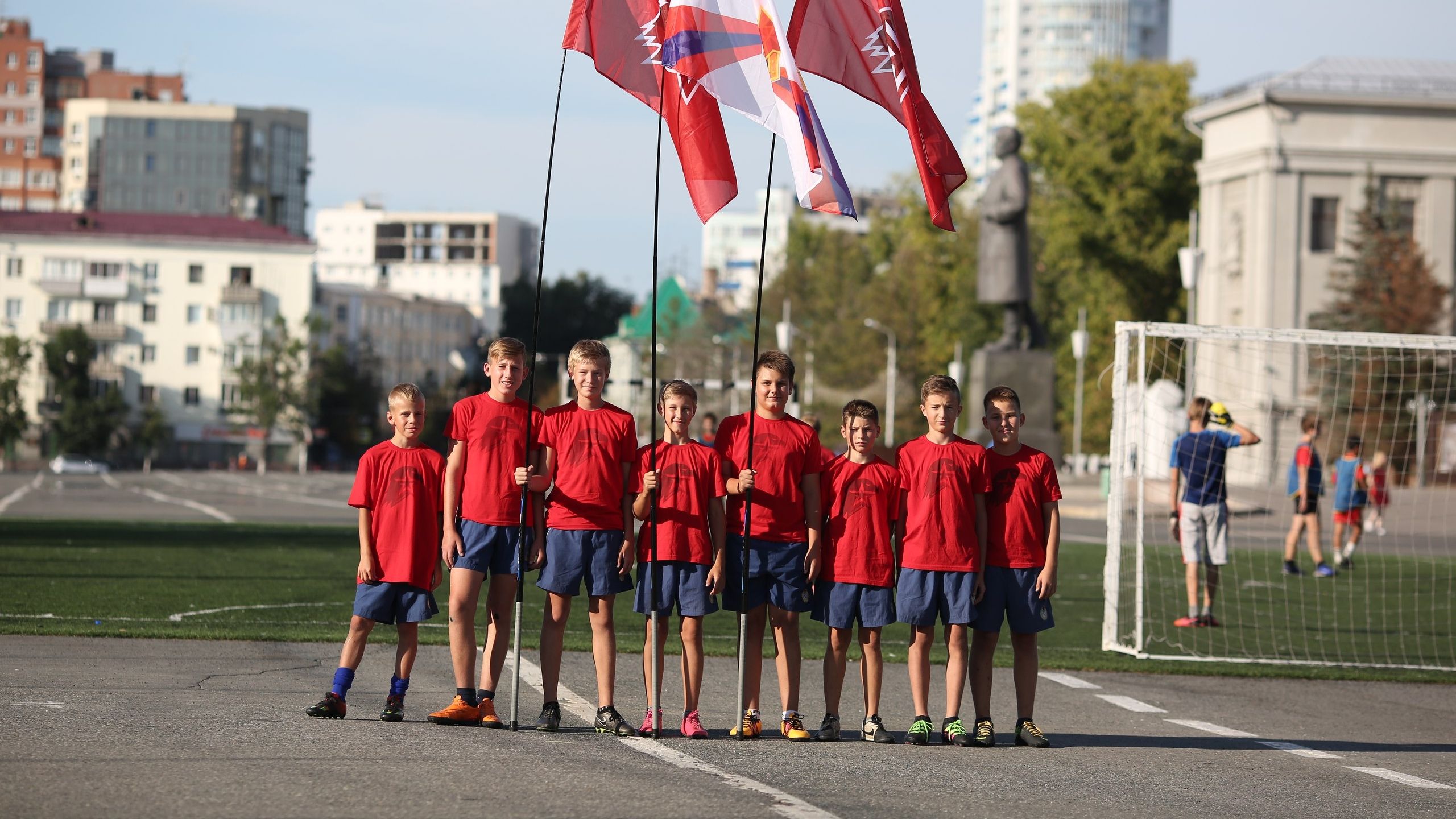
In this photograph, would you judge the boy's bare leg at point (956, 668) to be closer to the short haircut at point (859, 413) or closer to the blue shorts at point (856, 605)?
the blue shorts at point (856, 605)

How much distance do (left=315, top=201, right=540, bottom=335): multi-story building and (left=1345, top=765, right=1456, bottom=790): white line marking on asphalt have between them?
142 metres

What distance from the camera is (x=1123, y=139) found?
236 ft

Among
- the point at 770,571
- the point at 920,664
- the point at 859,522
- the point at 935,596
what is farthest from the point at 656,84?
the point at 920,664

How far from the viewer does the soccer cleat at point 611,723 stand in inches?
338

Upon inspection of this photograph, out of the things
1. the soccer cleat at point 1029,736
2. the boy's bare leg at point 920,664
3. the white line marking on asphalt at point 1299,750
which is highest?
the boy's bare leg at point 920,664

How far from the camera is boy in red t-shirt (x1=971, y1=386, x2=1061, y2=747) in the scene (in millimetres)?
9031

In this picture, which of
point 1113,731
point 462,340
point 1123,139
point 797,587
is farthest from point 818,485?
point 462,340

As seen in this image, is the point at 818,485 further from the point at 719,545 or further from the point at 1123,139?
the point at 1123,139

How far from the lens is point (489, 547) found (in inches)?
344

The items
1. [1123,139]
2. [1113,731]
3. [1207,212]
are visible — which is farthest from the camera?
[1123,139]

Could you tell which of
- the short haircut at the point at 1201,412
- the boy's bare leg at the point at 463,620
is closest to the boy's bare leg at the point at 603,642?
the boy's bare leg at the point at 463,620

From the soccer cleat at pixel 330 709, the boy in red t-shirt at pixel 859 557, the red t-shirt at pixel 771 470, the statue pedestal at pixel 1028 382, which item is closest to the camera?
the soccer cleat at pixel 330 709

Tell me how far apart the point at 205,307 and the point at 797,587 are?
104317 millimetres

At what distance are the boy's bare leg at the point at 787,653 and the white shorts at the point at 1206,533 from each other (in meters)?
7.99
